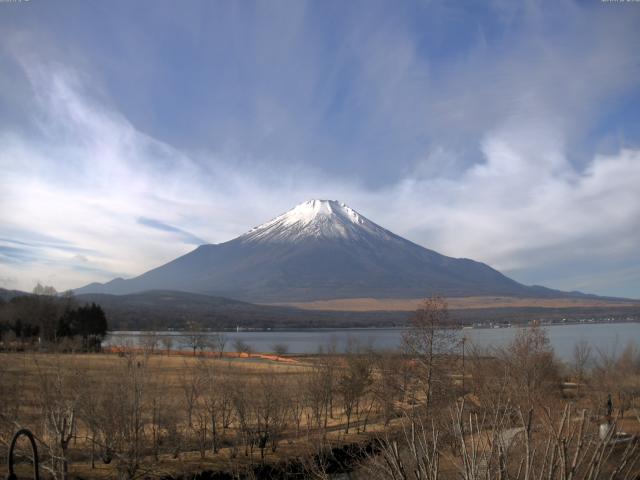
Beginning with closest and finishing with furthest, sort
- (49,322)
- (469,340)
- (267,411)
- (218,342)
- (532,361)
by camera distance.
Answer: (267,411) → (532,361) → (469,340) → (49,322) → (218,342)

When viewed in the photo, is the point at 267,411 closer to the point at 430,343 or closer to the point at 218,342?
the point at 430,343

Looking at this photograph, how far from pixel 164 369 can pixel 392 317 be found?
12822cm

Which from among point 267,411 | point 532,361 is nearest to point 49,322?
point 267,411

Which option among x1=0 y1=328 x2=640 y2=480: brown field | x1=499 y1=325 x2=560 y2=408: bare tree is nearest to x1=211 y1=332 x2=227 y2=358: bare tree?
x1=0 y1=328 x2=640 y2=480: brown field

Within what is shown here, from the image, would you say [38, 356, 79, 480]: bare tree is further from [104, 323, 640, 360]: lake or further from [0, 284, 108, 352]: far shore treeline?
[0, 284, 108, 352]: far shore treeline

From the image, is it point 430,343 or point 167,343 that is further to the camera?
point 167,343

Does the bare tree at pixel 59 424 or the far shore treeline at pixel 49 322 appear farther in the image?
the far shore treeline at pixel 49 322

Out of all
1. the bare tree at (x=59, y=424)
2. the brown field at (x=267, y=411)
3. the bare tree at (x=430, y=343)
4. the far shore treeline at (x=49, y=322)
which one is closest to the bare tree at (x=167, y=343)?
the far shore treeline at (x=49, y=322)

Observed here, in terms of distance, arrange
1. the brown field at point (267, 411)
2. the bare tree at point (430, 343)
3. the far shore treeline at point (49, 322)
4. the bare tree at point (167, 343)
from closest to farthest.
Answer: the brown field at point (267, 411) < the bare tree at point (430, 343) < the bare tree at point (167, 343) < the far shore treeline at point (49, 322)

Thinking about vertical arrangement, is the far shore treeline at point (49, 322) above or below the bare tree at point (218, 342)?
above

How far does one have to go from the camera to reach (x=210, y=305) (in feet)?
593

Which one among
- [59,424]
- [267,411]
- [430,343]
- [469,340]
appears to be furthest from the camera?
[469,340]

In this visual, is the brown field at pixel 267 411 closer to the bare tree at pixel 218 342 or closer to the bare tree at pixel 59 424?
the bare tree at pixel 59 424

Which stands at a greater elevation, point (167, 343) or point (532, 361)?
point (532, 361)
